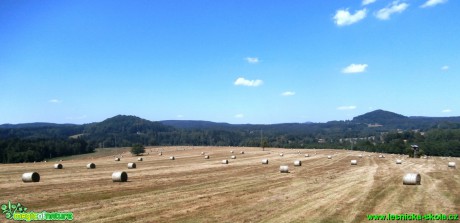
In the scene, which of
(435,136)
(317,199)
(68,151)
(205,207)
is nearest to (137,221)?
(205,207)

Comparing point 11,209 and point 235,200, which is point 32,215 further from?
point 235,200

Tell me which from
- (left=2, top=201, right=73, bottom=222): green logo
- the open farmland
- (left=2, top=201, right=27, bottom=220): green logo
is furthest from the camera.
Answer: the open farmland

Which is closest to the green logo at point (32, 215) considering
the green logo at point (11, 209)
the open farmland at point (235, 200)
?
the green logo at point (11, 209)

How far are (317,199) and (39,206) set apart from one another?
46.6 feet

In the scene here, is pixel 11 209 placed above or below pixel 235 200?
above

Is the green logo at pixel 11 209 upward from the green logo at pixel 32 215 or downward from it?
upward

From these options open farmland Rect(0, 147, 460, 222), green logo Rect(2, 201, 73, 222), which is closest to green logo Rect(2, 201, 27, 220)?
green logo Rect(2, 201, 73, 222)

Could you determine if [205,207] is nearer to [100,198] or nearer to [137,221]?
[137,221]

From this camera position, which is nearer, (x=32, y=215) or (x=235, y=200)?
(x=32, y=215)

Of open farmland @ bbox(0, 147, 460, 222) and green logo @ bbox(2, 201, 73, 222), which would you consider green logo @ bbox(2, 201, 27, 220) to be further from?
open farmland @ bbox(0, 147, 460, 222)

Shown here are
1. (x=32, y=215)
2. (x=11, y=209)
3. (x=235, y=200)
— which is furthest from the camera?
(x=235, y=200)

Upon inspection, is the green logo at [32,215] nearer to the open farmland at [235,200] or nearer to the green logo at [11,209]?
the green logo at [11,209]

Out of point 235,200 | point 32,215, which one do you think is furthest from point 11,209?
point 235,200

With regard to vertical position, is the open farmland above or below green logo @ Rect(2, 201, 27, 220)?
below
